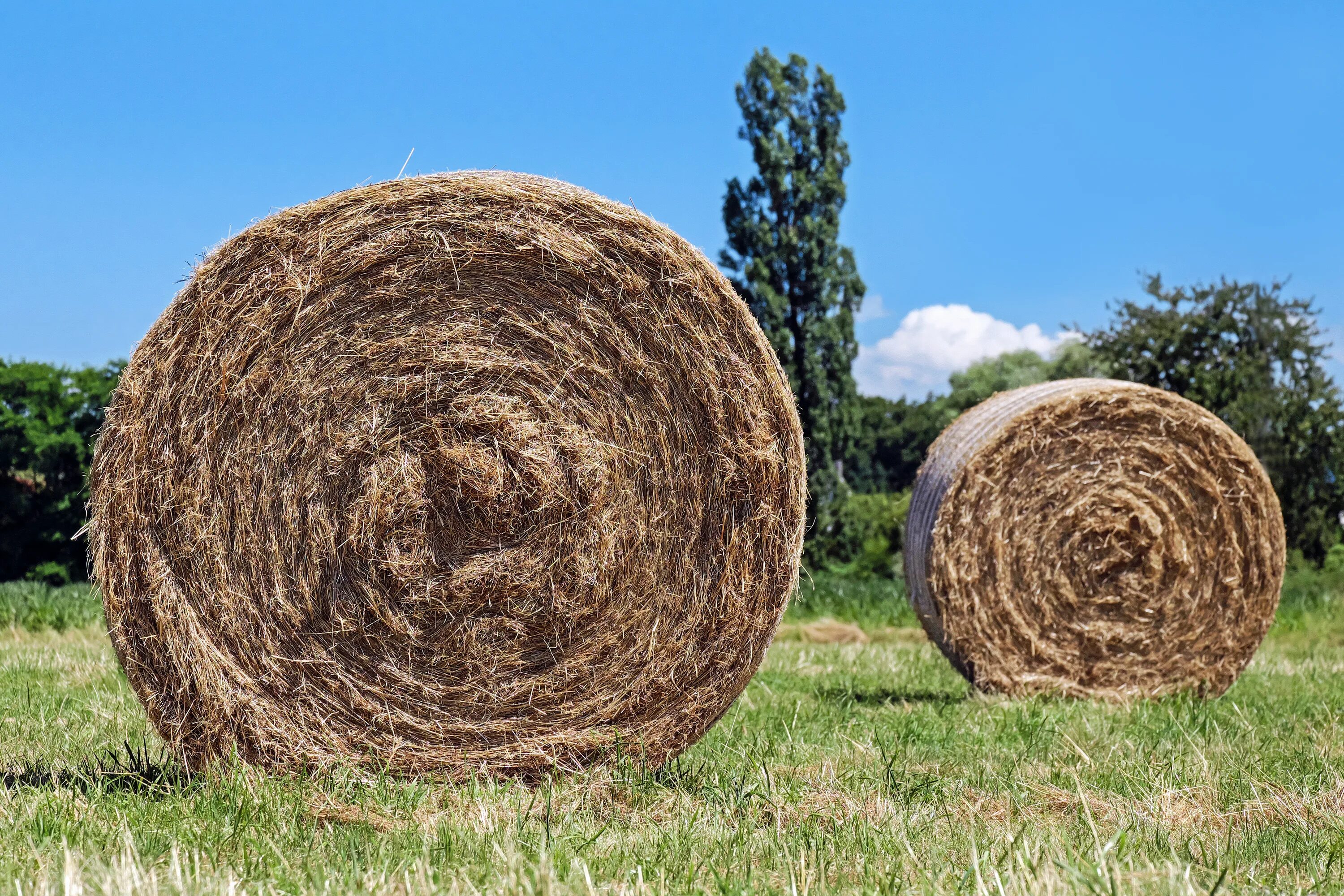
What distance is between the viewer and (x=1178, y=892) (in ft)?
Result: 8.92

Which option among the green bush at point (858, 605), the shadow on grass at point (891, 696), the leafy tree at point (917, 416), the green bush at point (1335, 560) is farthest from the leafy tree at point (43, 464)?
the leafy tree at point (917, 416)

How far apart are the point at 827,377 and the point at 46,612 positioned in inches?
619

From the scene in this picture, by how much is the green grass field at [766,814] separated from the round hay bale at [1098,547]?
1041 mm

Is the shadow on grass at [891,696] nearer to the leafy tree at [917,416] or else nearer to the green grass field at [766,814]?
the green grass field at [766,814]

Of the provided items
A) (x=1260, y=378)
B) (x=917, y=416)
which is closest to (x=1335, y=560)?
(x=1260, y=378)

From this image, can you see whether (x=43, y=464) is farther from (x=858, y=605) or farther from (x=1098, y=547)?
(x=1098, y=547)

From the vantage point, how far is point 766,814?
3736 millimetres

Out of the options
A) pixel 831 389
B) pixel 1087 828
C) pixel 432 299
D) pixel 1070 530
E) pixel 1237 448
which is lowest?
pixel 1087 828

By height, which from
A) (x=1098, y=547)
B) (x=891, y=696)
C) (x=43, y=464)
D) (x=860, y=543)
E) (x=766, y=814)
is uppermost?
(x=43, y=464)

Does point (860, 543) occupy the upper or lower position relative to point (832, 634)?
upper

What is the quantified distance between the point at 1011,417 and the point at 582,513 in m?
3.54

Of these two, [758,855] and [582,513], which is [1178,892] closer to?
[758,855]

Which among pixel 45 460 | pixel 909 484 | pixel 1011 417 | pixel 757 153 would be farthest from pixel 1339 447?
pixel 909 484

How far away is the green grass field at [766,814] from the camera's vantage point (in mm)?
2979
